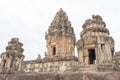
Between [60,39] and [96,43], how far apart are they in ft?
30.9

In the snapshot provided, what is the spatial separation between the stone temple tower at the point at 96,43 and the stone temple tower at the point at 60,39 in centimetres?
760

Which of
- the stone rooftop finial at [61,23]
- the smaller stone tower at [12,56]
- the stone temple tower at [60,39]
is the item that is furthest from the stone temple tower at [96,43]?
the smaller stone tower at [12,56]

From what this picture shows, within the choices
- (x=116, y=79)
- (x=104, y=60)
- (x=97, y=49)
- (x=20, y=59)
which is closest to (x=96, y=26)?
(x=97, y=49)

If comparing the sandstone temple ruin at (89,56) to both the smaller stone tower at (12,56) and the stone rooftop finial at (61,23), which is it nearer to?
the stone rooftop finial at (61,23)

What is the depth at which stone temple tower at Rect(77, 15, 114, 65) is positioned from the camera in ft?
51.6

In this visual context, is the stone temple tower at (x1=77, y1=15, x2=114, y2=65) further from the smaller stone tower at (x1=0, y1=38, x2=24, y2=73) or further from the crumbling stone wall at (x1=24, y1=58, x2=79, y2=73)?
the smaller stone tower at (x1=0, y1=38, x2=24, y2=73)

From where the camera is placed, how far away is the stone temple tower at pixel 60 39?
24.3 m

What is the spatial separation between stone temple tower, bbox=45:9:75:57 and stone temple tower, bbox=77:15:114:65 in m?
7.60

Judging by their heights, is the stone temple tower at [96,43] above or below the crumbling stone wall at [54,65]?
above

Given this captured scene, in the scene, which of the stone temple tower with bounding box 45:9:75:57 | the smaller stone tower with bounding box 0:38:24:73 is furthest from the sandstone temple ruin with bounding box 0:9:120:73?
the smaller stone tower with bounding box 0:38:24:73

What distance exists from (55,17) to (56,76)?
1895 centimetres

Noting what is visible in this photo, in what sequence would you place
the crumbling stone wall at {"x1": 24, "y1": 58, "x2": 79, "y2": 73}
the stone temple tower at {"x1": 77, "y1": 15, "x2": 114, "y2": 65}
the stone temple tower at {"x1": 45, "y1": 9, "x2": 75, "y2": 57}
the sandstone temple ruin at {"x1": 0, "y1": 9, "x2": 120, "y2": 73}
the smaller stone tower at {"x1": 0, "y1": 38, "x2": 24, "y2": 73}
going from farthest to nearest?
the smaller stone tower at {"x1": 0, "y1": 38, "x2": 24, "y2": 73} < the stone temple tower at {"x1": 45, "y1": 9, "x2": 75, "y2": 57} < the crumbling stone wall at {"x1": 24, "y1": 58, "x2": 79, "y2": 73} < the stone temple tower at {"x1": 77, "y1": 15, "x2": 114, "y2": 65} < the sandstone temple ruin at {"x1": 0, "y1": 9, "x2": 120, "y2": 73}

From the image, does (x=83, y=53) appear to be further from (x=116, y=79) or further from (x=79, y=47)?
(x=116, y=79)

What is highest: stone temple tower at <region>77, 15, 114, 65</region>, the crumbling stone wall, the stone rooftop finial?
the stone rooftop finial
